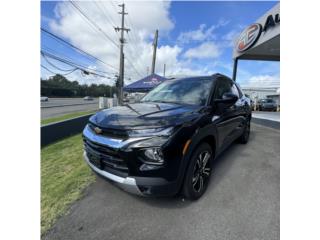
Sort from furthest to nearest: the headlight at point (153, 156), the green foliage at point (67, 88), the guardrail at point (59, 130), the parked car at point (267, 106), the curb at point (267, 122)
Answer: the green foliage at point (67, 88)
the parked car at point (267, 106)
the curb at point (267, 122)
the guardrail at point (59, 130)
the headlight at point (153, 156)

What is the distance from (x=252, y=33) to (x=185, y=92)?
29.3 feet

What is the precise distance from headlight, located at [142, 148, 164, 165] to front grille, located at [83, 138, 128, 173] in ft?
0.81

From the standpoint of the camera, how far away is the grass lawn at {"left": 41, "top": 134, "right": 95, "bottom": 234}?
2.21m

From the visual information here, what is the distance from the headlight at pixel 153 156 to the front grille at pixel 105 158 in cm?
25

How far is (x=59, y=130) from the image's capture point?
569cm

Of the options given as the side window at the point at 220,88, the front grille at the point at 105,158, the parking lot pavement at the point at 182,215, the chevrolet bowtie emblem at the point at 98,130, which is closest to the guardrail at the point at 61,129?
the parking lot pavement at the point at 182,215

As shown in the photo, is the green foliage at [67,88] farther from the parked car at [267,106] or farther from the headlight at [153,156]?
the headlight at [153,156]

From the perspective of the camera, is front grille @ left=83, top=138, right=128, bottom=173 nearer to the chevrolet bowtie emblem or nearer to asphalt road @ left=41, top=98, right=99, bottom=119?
the chevrolet bowtie emblem

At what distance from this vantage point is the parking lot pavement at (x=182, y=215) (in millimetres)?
1858

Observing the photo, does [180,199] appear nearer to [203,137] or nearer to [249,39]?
[203,137]

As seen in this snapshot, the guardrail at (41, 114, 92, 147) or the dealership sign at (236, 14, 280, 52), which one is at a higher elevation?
the dealership sign at (236, 14, 280, 52)

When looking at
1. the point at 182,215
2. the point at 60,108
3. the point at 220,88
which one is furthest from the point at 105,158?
the point at 60,108

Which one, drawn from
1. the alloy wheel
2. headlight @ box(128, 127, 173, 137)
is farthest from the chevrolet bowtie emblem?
the alloy wheel
